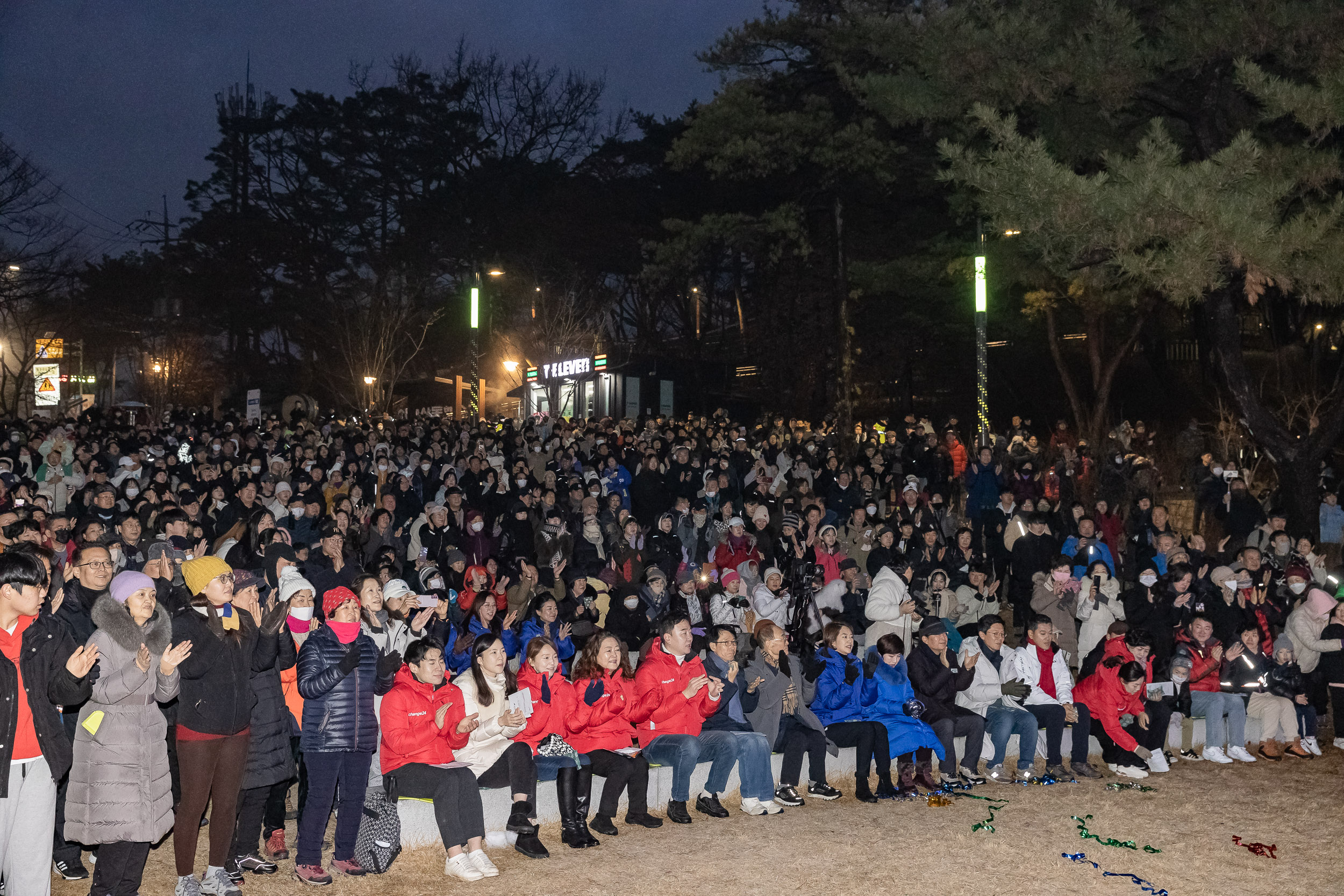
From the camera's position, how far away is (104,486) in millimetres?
10164

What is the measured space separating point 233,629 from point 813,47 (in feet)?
53.3

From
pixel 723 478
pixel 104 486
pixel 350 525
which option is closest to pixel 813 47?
pixel 723 478

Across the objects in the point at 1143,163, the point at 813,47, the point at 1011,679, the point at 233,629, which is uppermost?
the point at 813,47

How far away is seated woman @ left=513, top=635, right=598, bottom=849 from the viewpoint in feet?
20.2

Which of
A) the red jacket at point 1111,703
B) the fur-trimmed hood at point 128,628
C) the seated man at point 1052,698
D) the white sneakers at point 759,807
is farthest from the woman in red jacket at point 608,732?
the red jacket at point 1111,703

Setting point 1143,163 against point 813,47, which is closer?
point 1143,163

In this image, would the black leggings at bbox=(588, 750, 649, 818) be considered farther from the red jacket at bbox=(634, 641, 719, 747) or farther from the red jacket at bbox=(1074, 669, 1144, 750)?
the red jacket at bbox=(1074, 669, 1144, 750)

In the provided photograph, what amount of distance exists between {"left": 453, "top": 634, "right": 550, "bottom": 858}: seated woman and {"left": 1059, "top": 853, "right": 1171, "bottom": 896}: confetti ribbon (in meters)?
3.02

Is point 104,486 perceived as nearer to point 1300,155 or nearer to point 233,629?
point 233,629

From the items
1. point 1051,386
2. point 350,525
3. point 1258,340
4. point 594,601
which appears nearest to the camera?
point 594,601

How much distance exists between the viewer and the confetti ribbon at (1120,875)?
219 inches

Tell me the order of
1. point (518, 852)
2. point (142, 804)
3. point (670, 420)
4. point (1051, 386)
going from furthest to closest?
point (1051, 386) < point (670, 420) < point (518, 852) < point (142, 804)

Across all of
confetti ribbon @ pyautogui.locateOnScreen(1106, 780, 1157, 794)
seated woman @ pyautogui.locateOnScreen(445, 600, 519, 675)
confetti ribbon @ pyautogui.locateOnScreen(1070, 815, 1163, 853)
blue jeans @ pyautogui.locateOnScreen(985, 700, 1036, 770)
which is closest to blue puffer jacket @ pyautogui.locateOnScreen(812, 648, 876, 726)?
blue jeans @ pyautogui.locateOnScreen(985, 700, 1036, 770)

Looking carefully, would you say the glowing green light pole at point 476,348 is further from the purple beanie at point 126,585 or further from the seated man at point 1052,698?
the purple beanie at point 126,585
